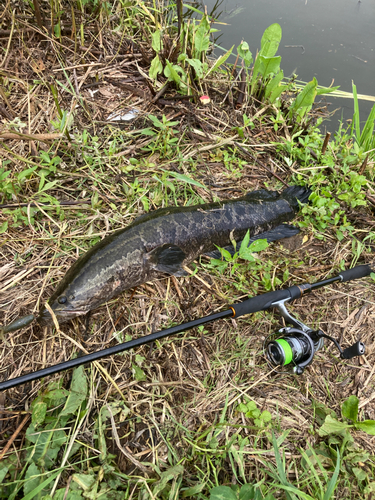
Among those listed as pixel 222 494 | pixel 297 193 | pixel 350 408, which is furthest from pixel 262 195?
pixel 222 494

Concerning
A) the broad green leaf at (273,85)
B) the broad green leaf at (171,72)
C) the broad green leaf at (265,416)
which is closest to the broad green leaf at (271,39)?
the broad green leaf at (273,85)

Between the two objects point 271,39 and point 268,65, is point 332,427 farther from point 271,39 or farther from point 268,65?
point 271,39

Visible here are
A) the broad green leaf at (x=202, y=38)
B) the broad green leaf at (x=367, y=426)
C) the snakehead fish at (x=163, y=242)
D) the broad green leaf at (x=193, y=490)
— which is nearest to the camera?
the broad green leaf at (x=193, y=490)

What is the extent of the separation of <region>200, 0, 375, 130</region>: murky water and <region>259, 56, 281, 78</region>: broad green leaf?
1529 millimetres

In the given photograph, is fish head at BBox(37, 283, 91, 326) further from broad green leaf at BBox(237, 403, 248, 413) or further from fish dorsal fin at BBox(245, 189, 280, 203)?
fish dorsal fin at BBox(245, 189, 280, 203)

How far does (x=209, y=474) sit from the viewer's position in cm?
215

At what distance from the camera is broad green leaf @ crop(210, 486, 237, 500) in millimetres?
1875

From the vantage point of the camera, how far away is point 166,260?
2.87 meters

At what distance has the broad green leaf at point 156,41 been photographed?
374cm

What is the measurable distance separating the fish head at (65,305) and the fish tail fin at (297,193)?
2.61m

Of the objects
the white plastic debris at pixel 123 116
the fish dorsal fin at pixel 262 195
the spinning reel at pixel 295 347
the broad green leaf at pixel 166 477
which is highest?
the white plastic debris at pixel 123 116

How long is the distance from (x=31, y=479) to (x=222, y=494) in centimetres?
123

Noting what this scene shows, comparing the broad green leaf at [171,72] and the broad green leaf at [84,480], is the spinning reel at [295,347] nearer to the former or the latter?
the broad green leaf at [84,480]

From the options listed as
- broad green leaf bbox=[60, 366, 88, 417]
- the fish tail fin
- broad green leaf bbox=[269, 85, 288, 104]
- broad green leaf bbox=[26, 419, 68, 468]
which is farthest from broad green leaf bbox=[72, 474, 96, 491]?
broad green leaf bbox=[269, 85, 288, 104]
